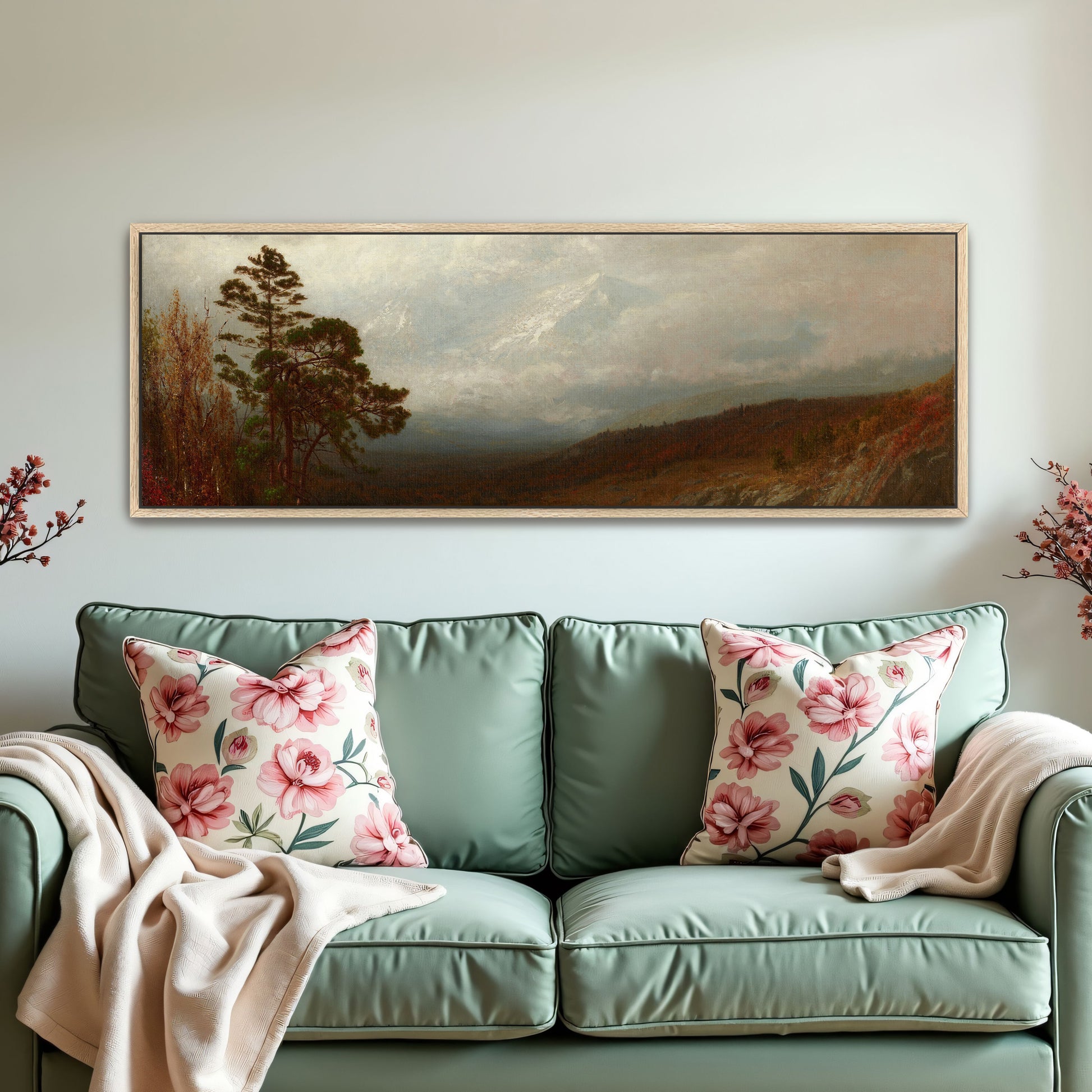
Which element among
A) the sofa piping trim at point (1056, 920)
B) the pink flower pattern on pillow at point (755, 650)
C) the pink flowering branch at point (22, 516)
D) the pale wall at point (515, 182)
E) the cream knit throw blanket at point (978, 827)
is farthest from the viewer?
the pale wall at point (515, 182)

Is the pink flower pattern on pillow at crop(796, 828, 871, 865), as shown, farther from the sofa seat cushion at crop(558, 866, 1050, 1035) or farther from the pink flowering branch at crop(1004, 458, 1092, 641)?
the pink flowering branch at crop(1004, 458, 1092, 641)

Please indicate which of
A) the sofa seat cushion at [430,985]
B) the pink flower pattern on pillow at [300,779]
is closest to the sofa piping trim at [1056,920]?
the sofa seat cushion at [430,985]

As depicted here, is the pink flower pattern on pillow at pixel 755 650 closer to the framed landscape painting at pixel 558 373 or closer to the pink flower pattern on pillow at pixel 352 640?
the framed landscape painting at pixel 558 373

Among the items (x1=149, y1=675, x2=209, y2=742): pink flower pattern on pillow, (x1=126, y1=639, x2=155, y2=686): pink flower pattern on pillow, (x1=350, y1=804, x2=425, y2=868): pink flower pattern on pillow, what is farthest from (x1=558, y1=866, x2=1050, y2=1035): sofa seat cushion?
(x1=126, y1=639, x2=155, y2=686): pink flower pattern on pillow

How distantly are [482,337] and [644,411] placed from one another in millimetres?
462

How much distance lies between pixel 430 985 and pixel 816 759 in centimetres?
84

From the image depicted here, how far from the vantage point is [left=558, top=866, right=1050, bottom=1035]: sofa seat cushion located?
146 cm

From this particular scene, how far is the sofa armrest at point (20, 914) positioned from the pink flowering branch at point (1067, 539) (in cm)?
222

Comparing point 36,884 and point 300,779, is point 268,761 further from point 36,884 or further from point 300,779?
point 36,884

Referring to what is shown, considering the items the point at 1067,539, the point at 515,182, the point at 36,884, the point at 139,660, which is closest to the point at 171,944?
the point at 36,884

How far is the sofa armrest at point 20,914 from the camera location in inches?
56.9

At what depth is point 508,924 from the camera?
1.52 m

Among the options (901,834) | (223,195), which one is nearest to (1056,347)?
(901,834)

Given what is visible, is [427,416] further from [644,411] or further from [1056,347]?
[1056,347]
